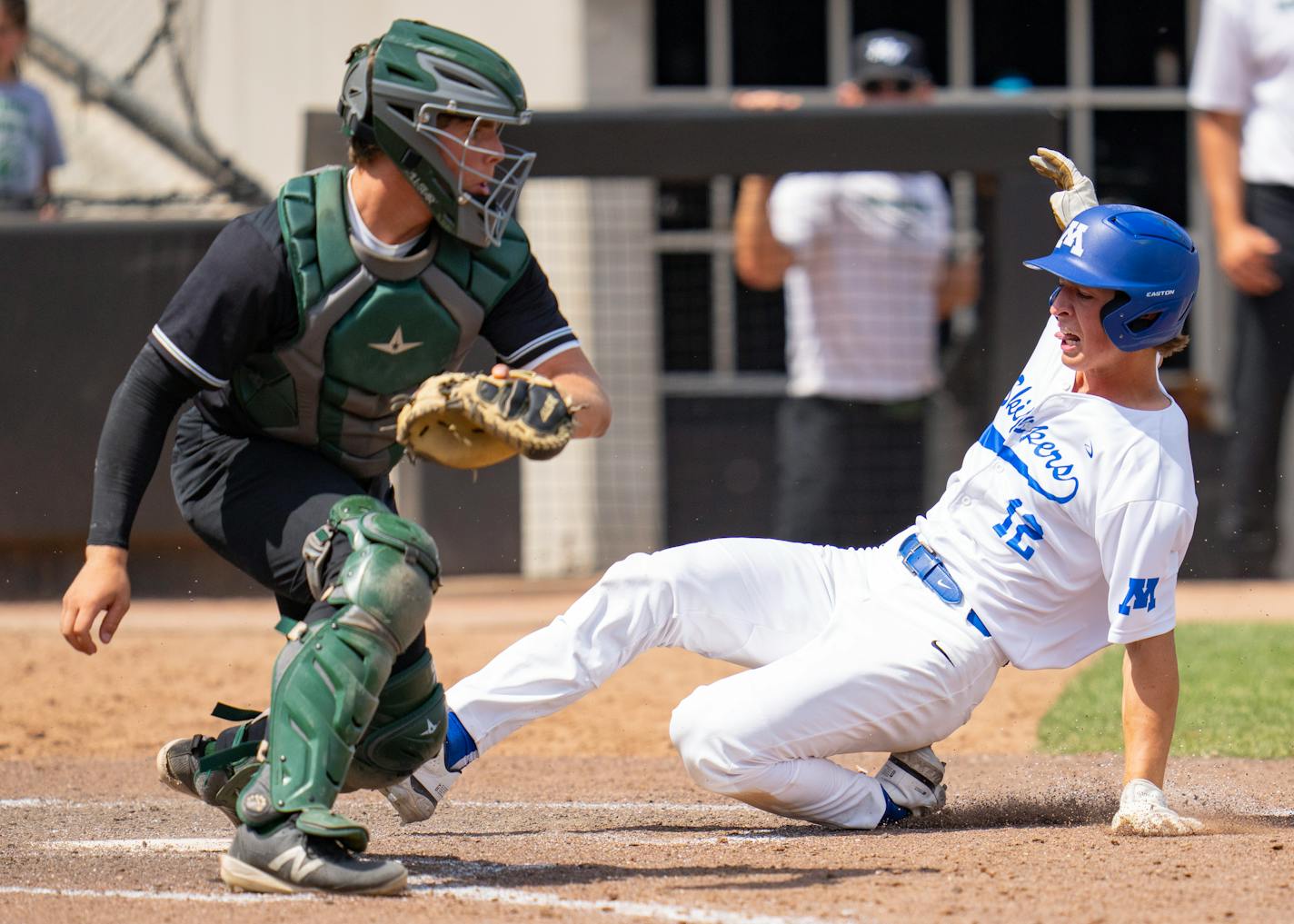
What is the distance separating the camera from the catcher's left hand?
12.4 feet

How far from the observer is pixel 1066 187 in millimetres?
4555

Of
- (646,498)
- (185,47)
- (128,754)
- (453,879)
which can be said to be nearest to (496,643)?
(128,754)

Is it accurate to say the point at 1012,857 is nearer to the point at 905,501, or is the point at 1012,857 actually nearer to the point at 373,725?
the point at 373,725

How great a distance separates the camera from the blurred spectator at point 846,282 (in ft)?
24.1

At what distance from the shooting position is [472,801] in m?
4.77

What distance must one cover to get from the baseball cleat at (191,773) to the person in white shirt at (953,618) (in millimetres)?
392

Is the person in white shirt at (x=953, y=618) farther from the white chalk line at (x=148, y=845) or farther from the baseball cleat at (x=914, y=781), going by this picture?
the white chalk line at (x=148, y=845)

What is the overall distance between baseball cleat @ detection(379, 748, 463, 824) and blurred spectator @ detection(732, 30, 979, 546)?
136 inches

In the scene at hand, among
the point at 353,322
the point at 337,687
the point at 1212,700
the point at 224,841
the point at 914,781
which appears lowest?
the point at 1212,700

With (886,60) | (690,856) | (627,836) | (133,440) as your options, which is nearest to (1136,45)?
(886,60)

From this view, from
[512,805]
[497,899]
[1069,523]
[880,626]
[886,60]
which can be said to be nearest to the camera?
[497,899]

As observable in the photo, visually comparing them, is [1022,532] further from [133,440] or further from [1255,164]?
[1255,164]

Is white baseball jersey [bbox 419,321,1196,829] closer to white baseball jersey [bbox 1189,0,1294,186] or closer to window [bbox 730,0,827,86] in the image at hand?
white baseball jersey [bbox 1189,0,1294,186]

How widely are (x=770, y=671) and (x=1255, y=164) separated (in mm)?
3876
